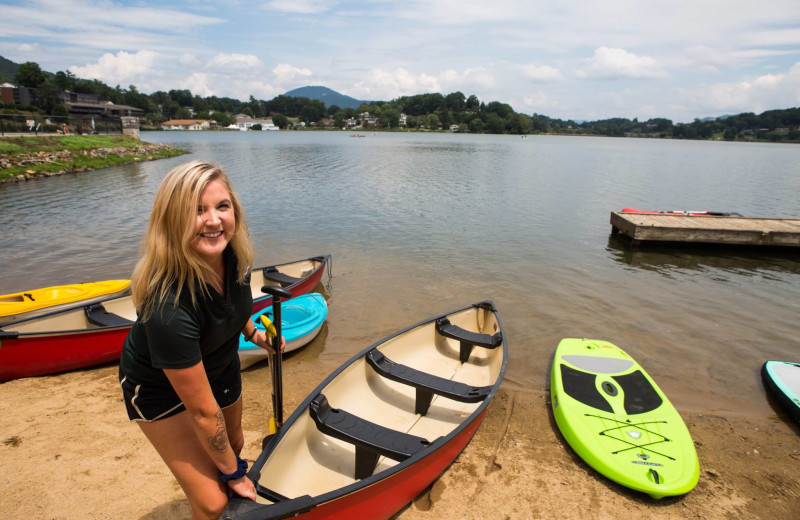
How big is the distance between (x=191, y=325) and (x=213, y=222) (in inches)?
23.0

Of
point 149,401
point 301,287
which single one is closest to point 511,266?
point 301,287

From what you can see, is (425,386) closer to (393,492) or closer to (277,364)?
(393,492)

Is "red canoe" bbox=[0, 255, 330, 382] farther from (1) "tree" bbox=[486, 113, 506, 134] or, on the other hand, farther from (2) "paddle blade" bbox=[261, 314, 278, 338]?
(1) "tree" bbox=[486, 113, 506, 134]

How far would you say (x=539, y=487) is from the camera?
5164 mm

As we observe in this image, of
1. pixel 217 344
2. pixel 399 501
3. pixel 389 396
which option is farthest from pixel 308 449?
pixel 217 344

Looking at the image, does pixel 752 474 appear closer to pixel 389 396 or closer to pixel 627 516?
pixel 627 516

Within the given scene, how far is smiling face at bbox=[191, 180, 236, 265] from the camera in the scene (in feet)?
7.72

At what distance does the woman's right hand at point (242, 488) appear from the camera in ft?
8.78

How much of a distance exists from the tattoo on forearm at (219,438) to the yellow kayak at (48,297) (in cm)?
801

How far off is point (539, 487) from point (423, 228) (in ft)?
46.9

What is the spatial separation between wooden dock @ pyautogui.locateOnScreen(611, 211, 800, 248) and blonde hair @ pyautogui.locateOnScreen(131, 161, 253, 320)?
16.9 metres

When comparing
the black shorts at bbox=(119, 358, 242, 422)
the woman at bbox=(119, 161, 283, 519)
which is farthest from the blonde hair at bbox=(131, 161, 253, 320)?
the black shorts at bbox=(119, 358, 242, 422)

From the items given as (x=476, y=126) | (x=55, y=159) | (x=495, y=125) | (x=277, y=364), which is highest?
(x=495, y=125)

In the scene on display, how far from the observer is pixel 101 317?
7.70 m
